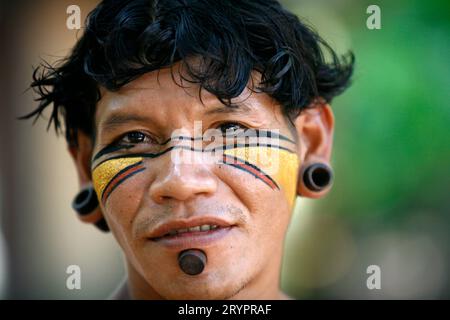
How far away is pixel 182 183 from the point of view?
2021mm

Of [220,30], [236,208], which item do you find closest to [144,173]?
[236,208]

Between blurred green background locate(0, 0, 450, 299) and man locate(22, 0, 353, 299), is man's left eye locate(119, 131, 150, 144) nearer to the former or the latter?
man locate(22, 0, 353, 299)

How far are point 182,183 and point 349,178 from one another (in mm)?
2988

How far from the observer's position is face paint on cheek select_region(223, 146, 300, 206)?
219cm

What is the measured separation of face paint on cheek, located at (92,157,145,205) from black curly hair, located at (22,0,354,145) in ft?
0.81

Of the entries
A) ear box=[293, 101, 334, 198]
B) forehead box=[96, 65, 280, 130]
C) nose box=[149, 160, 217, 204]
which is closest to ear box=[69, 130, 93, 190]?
forehead box=[96, 65, 280, 130]

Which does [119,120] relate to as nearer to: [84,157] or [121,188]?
[121,188]

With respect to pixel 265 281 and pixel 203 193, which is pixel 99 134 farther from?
pixel 265 281

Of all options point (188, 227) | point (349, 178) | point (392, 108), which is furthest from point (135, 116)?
point (349, 178)

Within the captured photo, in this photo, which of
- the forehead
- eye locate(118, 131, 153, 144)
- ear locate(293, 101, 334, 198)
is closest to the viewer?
the forehead

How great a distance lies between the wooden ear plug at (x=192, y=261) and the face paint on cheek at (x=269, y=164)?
34 centimetres

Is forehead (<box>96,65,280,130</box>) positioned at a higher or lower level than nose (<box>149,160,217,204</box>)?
higher

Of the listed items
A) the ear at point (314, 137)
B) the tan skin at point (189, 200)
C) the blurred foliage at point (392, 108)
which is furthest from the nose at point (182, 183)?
the blurred foliage at point (392, 108)

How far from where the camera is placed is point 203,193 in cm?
208
